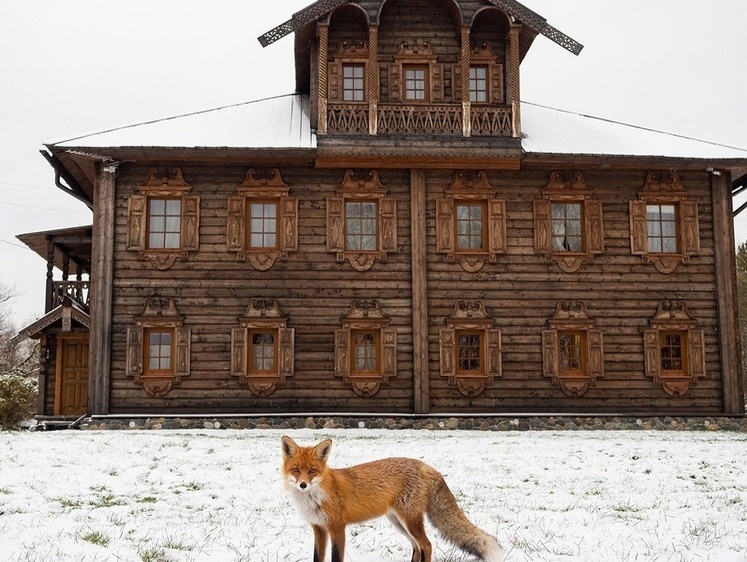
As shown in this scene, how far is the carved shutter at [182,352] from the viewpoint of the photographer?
1741 centimetres

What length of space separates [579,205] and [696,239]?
3047 millimetres

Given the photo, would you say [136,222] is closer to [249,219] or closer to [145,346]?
[249,219]

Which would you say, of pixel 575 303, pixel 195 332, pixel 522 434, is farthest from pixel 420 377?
pixel 195 332

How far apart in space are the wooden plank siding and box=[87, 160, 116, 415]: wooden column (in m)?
0.19

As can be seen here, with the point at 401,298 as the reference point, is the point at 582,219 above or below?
above

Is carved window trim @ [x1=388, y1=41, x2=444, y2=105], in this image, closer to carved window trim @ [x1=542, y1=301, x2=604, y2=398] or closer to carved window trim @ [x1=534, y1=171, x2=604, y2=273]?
carved window trim @ [x1=534, y1=171, x2=604, y2=273]

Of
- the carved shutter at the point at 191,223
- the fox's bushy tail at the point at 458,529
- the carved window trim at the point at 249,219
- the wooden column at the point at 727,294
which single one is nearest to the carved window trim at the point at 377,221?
the carved window trim at the point at 249,219

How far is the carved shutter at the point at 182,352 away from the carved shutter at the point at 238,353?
1.05 metres

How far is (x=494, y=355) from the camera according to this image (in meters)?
17.8

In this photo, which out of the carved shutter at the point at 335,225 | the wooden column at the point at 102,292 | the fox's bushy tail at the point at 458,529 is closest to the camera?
the fox's bushy tail at the point at 458,529

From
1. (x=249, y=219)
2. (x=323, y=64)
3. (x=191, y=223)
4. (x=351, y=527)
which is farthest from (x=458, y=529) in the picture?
(x=323, y=64)

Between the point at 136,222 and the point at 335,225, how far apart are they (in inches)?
186

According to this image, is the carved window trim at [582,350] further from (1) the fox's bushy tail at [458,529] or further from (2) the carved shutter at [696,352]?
(1) the fox's bushy tail at [458,529]

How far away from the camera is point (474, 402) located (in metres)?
17.7
